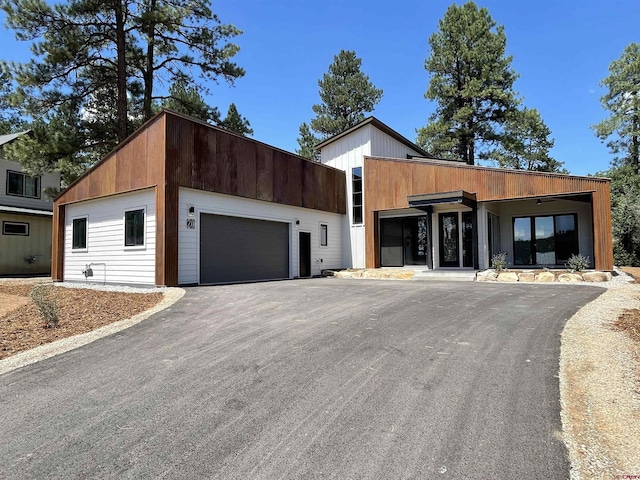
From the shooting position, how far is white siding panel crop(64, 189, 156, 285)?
1143 centimetres

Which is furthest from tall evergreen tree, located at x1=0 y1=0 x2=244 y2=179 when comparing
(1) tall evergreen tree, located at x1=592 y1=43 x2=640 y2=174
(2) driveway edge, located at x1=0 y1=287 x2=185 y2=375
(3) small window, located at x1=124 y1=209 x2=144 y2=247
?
(1) tall evergreen tree, located at x1=592 y1=43 x2=640 y2=174

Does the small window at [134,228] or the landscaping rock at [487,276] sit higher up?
the small window at [134,228]

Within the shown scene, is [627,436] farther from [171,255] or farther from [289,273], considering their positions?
[289,273]

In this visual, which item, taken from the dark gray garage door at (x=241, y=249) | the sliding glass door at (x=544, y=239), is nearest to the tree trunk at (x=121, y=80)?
the dark gray garage door at (x=241, y=249)

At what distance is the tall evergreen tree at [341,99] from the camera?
1315 inches

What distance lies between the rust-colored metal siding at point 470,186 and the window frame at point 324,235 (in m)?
1.84

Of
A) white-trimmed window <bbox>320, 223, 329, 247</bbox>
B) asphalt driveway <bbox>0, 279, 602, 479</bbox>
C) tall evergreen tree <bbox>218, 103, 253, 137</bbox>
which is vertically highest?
tall evergreen tree <bbox>218, 103, 253, 137</bbox>

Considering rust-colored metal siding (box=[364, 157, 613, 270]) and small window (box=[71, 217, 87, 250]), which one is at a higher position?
rust-colored metal siding (box=[364, 157, 613, 270])

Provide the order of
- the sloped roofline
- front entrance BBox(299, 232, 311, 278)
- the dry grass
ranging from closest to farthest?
the dry grass, front entrance BBox(299, 232, 311, 278), the sloped roofline

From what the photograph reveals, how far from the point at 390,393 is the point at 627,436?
1626mm

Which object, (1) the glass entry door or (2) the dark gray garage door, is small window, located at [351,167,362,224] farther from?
(2) the dark gray garage door

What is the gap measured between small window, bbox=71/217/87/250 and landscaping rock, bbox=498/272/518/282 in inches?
583

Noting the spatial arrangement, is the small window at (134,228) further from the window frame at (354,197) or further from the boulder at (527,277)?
→ the boulder at (527,277)

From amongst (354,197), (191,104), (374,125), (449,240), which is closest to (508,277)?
(449,240)
